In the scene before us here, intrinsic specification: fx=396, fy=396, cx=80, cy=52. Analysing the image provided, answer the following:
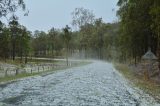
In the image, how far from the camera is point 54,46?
18962 cm

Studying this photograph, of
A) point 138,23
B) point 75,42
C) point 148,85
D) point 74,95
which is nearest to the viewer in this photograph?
point 74,95

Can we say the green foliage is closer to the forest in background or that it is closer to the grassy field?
the grassy field

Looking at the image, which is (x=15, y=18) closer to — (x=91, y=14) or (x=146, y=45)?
(x=146, y=45)

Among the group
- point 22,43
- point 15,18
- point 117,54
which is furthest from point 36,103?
point 117,54

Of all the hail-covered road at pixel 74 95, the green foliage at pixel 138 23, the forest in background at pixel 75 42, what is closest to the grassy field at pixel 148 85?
the hail-covered road at pixel 74 95

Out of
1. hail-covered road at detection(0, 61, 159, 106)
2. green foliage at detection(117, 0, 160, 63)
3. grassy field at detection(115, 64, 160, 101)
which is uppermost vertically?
green foliage at detection(117, 0, 160, 63)

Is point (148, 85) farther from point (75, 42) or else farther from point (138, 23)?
point (75, 42)

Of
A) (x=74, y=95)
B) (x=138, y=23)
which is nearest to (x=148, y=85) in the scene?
(x=74, y=95)

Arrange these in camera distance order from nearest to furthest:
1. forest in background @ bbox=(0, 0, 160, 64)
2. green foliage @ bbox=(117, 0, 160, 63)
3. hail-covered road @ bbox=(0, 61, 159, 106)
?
1. hail-covered road @ bbox=(0, 61, 159, 106)
2. green foliage @ bbox=(117, 0, 160, 63)
3. forest in background @ bbox=(0, 0, 160, 64)

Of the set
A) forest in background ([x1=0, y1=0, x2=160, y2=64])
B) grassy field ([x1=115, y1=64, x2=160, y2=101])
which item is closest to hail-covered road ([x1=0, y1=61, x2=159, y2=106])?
grassy field ([x1=115, y1=64, x2=160, y2=101])

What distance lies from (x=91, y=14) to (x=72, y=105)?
15476 centimetres

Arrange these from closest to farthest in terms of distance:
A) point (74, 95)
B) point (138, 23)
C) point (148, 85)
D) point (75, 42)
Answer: point (74, 95) → point (148, 85) → point (138, 23) → point (75, 42)

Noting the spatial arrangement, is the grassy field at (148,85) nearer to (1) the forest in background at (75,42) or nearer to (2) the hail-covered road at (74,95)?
(2) the hail-covered road at (74,95)

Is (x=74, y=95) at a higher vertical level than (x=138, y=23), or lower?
lower
